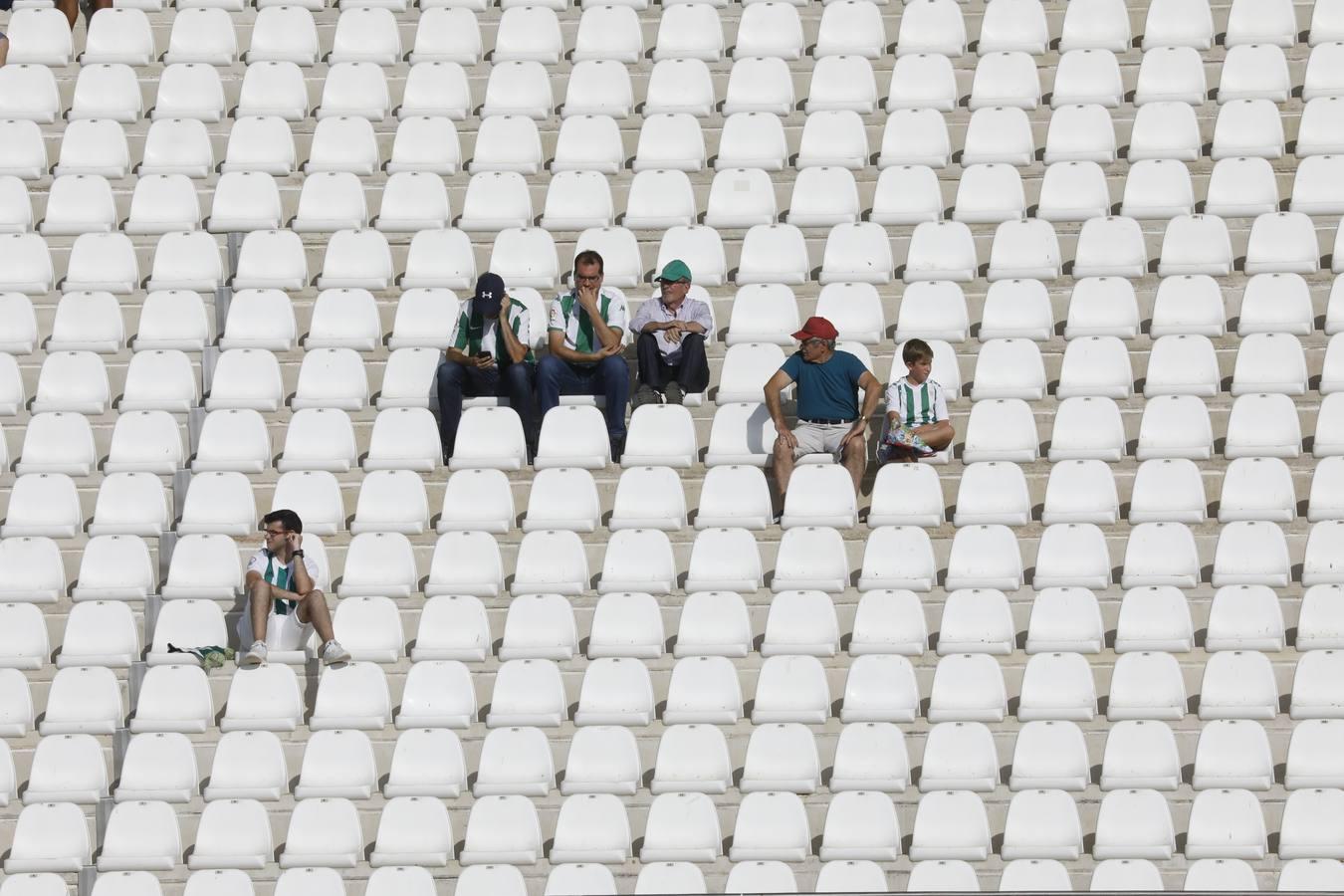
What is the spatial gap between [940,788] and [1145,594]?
142cm

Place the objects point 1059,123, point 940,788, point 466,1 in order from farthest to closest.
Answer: point 466,1 → point 1059,123 → point 940,788

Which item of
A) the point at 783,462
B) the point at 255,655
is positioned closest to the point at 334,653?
the point at 255,655

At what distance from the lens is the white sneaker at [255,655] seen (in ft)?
37.6

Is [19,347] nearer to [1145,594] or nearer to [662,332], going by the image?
[662,332]

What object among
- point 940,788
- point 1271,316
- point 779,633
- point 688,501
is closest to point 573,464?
point 688,501

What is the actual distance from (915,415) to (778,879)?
108 inches

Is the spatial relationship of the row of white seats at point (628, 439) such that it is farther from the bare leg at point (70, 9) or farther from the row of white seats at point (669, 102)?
the bare leg at point (70, 9)

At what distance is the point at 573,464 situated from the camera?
12.3m

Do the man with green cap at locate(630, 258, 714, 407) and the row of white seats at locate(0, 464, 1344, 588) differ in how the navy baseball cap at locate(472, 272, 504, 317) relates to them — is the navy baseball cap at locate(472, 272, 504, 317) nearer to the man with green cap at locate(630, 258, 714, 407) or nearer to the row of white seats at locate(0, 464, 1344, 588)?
the man with green cap at locate(630, 258, 714, 407)

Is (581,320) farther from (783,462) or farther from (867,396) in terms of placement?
(867,396)

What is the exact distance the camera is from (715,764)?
36.1 ft

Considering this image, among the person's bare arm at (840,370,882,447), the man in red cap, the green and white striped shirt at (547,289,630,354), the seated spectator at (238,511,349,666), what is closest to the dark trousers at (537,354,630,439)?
the green and white striped shirt at (547,289,630,354)

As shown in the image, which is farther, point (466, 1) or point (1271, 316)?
point (466, 1)

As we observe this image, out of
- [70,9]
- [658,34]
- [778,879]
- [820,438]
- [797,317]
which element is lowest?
[778,879]
